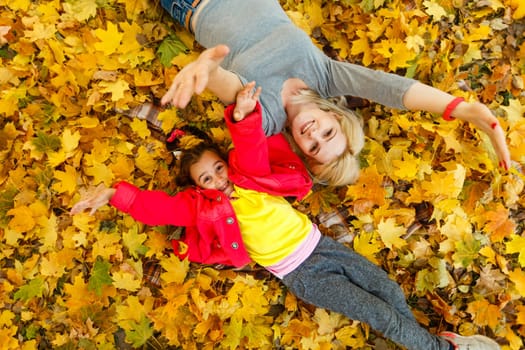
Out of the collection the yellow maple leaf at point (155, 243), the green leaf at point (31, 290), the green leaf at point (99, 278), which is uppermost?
the yellow maple leaf at point (155, 243)

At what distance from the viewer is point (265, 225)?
2396 mm

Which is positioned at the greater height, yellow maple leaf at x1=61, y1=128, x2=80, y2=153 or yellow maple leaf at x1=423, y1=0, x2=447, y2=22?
yellow maple leaf at x1=423, y1=0, x2=447, y2=22

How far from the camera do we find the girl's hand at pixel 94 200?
2.19 m

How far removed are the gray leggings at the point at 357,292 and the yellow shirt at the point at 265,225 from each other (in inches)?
6.5

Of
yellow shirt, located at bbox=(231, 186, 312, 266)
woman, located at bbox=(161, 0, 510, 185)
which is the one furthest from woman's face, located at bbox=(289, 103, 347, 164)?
yellow shirt, located at bbox=(231, 186, 312, 266)

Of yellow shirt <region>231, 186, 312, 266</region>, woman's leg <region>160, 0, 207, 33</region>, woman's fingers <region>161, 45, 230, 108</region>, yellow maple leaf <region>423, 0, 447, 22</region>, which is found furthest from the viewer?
yellow maple leaf <region>423, 0, 447, 22</region>

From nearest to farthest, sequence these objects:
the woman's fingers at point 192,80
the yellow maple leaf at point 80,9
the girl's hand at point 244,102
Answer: the woman's fingers at point 192,80, the girl's hand at point 244,102, the yellow maple leaf at point 80,9

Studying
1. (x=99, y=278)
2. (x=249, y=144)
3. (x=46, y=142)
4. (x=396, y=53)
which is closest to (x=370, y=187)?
(x=396, y=53)

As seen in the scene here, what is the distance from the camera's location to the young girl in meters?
2.35

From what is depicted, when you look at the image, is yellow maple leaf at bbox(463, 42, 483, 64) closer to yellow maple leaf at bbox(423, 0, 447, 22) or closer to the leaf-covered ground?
the leaf-covered ground

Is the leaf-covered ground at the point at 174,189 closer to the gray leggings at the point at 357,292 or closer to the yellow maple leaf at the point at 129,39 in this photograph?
the yellow maple leaf at the point at 129,39

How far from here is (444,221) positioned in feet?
8.65

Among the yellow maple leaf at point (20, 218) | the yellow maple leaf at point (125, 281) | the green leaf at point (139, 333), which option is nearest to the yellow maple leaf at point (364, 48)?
the yellow maple leaf at point (125, 281)

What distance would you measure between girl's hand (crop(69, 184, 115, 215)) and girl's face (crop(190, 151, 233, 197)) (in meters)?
0.45
